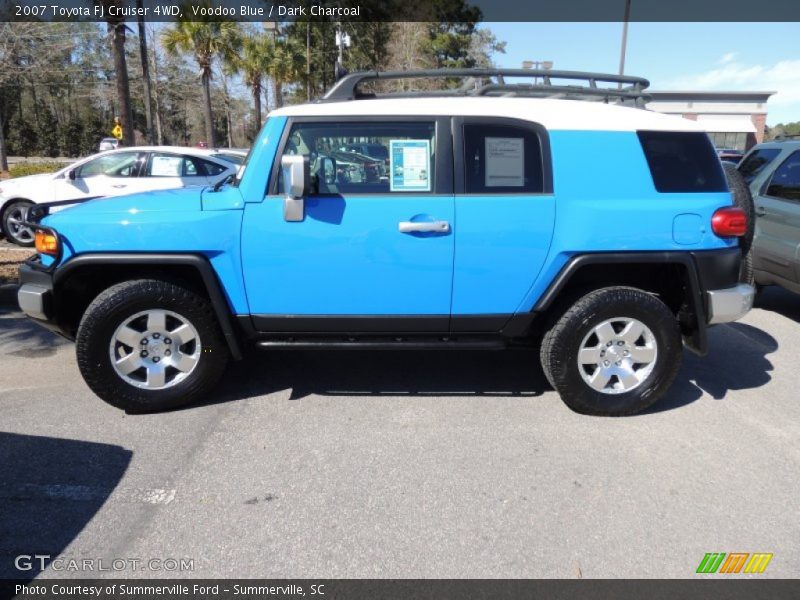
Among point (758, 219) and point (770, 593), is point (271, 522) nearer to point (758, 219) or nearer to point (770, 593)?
point (770, 593)

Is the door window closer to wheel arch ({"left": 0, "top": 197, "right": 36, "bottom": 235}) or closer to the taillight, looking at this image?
wheel arch ({"left": 0, "top": 197, "right": 36, "bottom": 235})

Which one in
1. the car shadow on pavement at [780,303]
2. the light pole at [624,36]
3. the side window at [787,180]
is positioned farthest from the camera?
the light pole at [624,36]

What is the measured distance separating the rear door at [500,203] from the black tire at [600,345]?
1.33ft

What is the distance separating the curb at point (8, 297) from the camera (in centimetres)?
573

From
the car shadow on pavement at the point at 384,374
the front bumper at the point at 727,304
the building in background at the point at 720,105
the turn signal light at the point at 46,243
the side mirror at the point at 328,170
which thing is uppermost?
the building in background at the point at 720,105

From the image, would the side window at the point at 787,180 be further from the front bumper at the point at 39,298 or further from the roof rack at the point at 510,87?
the front bumper at the point at 39,298

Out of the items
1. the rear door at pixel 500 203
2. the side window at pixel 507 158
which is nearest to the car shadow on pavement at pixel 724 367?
the rear door at pixel 500 203

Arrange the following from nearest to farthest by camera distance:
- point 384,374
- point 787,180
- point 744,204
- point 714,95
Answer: point 744,204 < point 384,374 < point 787,180 < point 714,95

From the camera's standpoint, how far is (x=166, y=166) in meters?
8.73

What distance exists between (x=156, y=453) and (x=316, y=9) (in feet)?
107

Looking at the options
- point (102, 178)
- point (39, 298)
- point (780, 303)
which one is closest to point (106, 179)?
point (102, 178)

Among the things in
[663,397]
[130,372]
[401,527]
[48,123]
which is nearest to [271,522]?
[401,527]

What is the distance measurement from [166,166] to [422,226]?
22.4 feet

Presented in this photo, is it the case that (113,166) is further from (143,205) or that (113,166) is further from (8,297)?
(143,205)
